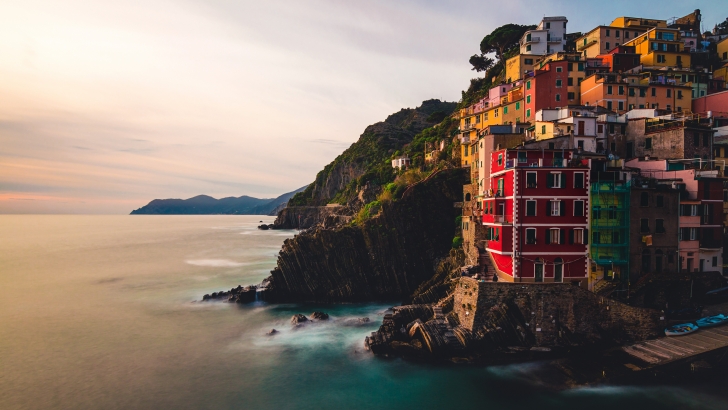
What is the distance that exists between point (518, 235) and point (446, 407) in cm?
1468

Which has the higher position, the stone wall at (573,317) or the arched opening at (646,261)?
the arched opening at (646,261)

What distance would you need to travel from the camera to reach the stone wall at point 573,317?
3206 cm

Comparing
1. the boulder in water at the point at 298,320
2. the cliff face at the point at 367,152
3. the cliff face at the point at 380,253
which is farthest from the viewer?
the cliff face at the point at 367,152

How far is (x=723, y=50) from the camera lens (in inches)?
2613

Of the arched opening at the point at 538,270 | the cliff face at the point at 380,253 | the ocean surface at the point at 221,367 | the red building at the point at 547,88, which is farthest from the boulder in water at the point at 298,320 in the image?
the red building at the point at 547,88

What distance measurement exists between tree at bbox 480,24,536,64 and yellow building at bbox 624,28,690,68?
26867 millimetres

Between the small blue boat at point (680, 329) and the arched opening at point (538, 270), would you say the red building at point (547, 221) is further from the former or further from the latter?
the small blue boat at point (680, 329)

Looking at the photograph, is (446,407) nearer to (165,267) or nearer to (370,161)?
(165,267)

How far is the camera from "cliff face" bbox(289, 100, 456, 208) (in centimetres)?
13062

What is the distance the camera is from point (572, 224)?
34375 millimetres

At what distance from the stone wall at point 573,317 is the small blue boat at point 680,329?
1.96 feet

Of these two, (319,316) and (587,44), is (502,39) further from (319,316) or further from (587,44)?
(319,316)

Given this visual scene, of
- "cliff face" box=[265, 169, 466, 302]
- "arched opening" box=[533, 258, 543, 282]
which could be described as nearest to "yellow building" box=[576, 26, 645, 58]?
"cliff face" box=[265, 169, 466, 302]

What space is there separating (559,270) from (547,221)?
417cm
